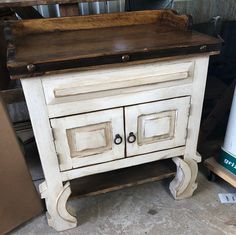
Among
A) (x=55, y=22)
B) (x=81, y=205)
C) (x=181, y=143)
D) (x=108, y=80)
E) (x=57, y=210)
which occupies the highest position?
(x=55, y=22)

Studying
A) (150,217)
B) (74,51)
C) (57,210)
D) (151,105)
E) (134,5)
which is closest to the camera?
(74,51)

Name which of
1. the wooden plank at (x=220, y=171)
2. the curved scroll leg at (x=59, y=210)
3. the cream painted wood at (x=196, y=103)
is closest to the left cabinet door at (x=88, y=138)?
the curved scroll leg at (x=59, y=210)

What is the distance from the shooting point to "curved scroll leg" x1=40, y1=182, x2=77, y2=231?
3.27 feet

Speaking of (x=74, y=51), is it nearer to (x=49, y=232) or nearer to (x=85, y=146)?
(x=85, y=146)

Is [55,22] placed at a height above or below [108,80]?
above

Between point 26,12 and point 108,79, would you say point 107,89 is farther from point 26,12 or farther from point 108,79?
point 26,12

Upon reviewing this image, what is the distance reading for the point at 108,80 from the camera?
0.84m

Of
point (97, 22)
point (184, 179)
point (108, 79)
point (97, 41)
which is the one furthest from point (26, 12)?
point (184, 179)

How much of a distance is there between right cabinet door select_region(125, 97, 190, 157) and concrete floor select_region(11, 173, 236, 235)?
0.32 m

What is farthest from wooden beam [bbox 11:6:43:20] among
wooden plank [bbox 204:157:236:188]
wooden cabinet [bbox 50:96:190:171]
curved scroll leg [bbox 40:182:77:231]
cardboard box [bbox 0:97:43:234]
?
wooden plank [bbox 204:157:236:188]

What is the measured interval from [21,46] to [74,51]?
21cm

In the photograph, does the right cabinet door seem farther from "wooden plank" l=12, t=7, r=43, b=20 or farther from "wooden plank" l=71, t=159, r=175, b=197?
"wooden plank" l=12, t=7, r=43, b=20

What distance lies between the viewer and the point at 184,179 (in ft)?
3.78

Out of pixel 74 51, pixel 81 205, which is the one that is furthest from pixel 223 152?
pixel 74 51
